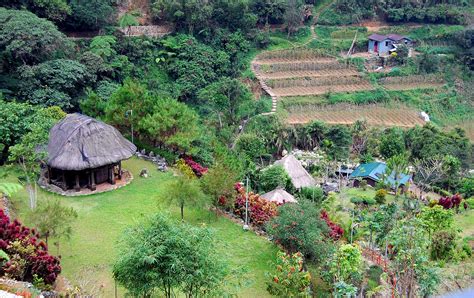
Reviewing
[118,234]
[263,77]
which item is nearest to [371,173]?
[263,77]

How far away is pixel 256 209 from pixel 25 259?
901cm

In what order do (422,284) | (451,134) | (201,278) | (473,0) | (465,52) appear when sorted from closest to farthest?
(201,278), (422,284), (451,134), (465,52), (473,0)

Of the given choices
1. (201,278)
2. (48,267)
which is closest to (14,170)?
(48,267)

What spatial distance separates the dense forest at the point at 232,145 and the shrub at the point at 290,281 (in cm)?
4

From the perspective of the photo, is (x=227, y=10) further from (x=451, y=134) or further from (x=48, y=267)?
(x=48, y=267)

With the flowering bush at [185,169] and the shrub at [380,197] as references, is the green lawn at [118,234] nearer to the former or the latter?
the flowering bush at [185,169]

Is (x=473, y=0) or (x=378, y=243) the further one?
(x=473, y=0)

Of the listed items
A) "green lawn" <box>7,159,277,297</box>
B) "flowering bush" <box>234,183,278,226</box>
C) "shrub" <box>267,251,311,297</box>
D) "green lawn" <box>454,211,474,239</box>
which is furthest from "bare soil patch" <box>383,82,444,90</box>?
"shrub" <box>267,251,311,297</box>

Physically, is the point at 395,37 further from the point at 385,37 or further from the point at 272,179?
the point at 272,179

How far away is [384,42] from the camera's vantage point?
4862 cm

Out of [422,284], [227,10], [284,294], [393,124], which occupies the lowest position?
[393,124]

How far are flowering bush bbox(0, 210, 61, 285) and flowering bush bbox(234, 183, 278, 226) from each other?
782 cm

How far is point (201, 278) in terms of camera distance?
43.9 feet

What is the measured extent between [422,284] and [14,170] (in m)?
16.5
